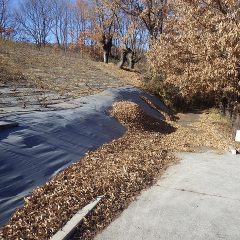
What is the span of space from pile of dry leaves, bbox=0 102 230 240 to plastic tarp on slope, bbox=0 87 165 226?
18cm

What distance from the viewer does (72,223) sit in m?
4.59

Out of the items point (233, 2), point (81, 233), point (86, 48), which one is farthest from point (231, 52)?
point (86, 48)

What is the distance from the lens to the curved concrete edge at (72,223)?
4.28 m

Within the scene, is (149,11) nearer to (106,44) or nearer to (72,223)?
(106,44)

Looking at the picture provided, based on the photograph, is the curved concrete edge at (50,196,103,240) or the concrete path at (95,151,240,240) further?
the concrete path at (95,151,240,240)

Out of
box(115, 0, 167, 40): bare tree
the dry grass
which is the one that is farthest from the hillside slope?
box(115, 0, 167, 40): bare tree

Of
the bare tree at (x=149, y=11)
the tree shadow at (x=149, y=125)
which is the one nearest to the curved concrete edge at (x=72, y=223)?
the tree shadow at (x=149, y=125)

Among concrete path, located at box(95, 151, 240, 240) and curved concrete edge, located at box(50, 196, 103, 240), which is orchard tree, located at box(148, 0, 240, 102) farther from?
curved concrete edge, located at box(50, 196, 103, 240)

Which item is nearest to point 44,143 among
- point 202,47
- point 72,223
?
point 72,223

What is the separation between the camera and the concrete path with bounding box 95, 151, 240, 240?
4.64 m

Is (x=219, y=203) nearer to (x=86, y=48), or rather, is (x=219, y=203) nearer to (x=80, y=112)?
(x=80, y=112)

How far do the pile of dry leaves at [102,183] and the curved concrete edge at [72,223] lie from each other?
0.07 m

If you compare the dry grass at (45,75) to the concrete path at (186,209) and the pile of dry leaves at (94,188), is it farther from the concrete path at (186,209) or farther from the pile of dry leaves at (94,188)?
the concrete path at (186,209)

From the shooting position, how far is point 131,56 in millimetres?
27391
